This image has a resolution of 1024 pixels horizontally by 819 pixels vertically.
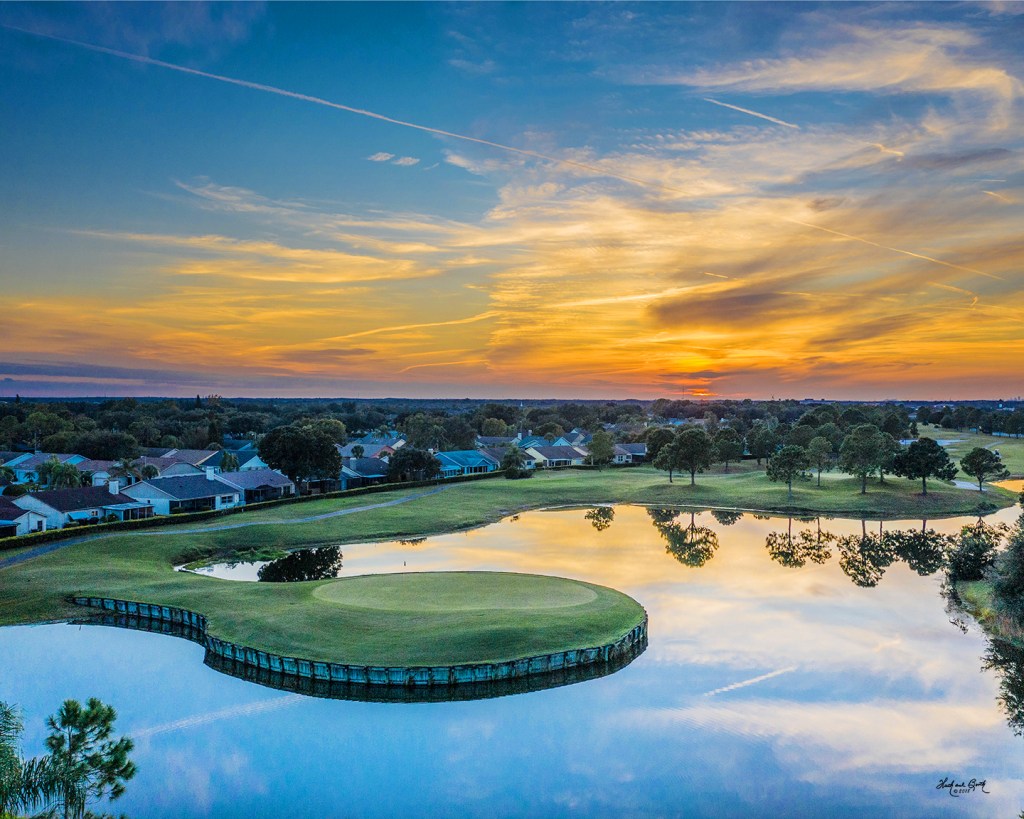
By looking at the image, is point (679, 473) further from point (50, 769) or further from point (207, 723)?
point (50, 769)

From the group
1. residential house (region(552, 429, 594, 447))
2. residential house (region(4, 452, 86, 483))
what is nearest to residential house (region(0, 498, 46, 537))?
residential house (region(4, 452, 86, 483))

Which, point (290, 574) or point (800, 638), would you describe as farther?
point (290, 574)

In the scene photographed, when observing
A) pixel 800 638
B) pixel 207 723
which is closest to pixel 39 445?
pixel 207 723

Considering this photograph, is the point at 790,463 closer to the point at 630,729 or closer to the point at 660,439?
the point at 660,439

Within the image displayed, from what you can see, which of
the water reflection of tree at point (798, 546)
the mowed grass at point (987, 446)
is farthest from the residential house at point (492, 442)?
the mowed grass at point (987, 446)

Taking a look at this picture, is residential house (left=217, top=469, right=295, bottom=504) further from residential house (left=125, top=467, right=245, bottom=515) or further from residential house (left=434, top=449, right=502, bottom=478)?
residential house (left=434, top=449, right=502, bottom=478)
